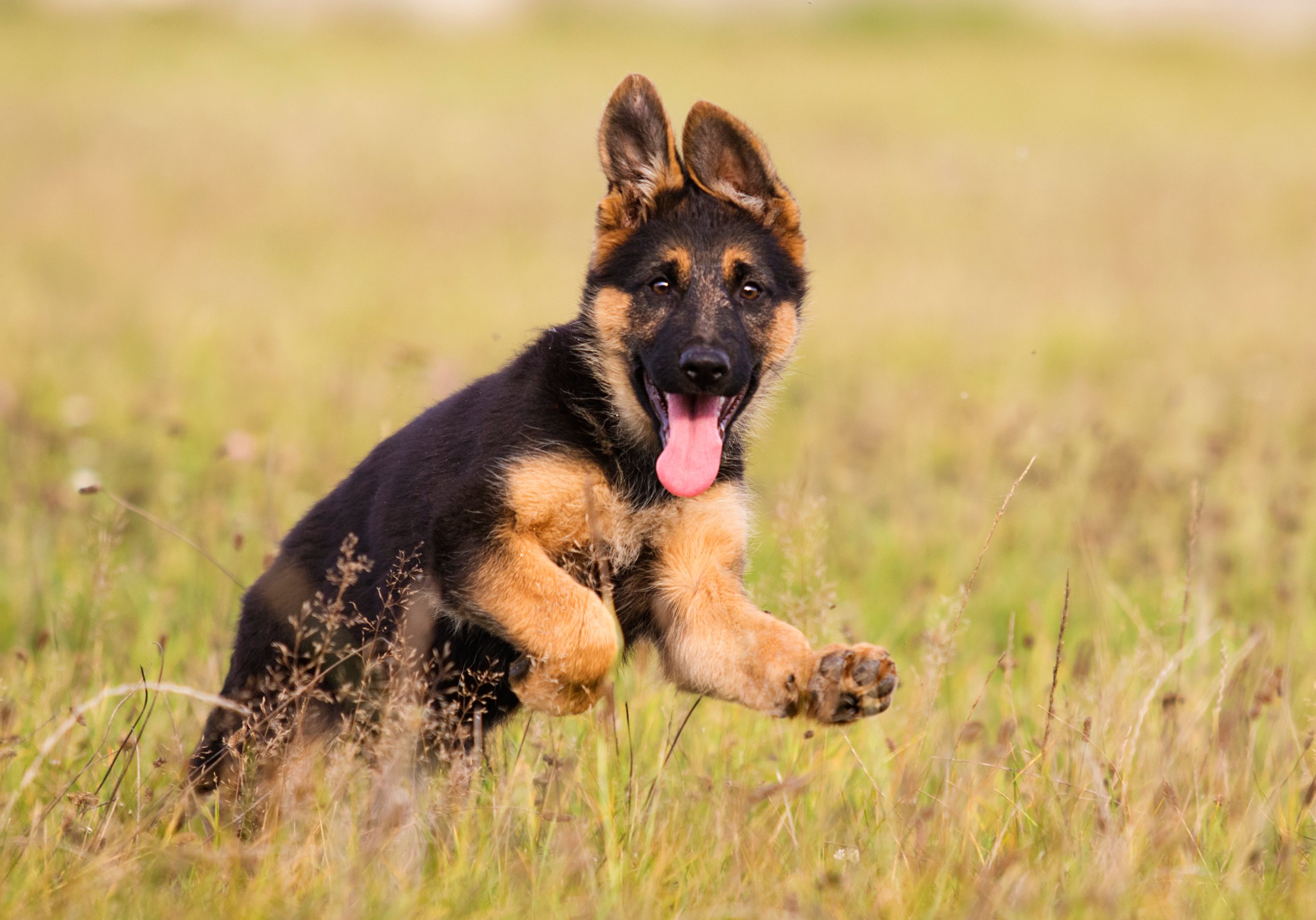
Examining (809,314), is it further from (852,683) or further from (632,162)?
(852,683)

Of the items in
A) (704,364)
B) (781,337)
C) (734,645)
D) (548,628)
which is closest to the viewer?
(548,628)

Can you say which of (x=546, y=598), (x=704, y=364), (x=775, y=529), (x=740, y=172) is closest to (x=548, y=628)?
Answer: (x=546, y=598)

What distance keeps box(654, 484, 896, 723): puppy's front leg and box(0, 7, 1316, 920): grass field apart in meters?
0.22

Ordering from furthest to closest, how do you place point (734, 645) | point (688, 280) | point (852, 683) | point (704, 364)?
point (688, 280) < point (704, 364) < point (734, 645) < point (852, 683)

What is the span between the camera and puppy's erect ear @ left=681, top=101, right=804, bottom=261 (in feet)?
13.4

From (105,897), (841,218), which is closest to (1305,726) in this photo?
(105,897)

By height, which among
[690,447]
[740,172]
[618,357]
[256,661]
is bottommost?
[256,661]

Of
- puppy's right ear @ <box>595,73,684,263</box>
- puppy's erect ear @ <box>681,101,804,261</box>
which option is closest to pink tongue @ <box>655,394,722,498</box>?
puppy's right ear @ <box>595,73,684,263</box>

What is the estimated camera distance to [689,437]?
147 inches

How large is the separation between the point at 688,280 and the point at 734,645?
120 cm

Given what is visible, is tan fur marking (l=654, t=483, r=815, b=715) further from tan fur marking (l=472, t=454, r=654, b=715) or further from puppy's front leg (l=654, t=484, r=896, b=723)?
tan fur marking (l=472, t=454, r=654, b=715)

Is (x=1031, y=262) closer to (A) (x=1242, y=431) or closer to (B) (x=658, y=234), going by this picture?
(A) (x=1242, y=431)

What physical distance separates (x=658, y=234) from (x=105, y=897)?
96.8 inches

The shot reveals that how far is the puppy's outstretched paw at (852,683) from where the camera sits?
10.0 feet
